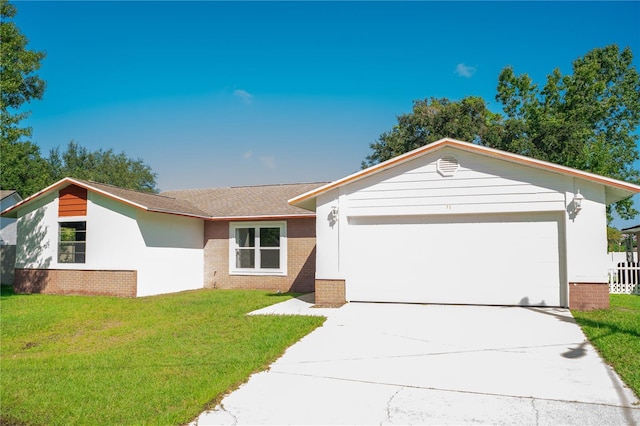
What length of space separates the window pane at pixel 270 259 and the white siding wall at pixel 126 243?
2658 mm

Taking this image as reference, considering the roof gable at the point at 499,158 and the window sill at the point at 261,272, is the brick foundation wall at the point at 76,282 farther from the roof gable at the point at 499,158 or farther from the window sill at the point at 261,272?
the roof gable at the point at 499,158

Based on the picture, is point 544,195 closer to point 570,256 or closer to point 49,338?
point 570,256

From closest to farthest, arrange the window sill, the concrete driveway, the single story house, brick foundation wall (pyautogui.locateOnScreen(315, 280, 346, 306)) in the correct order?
1. the concrete driveway
2. the single story house
3. brick foundation wall (pyautogui.locateOnScreen(315, 280, 346, 306))
4. the window sill

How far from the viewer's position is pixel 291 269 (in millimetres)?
16516

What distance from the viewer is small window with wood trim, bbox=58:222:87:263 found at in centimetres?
1619

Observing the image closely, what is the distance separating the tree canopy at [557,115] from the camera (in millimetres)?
29219

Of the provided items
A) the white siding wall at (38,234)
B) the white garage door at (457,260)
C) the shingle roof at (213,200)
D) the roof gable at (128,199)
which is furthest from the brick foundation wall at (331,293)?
the white siding wall at (38,234)

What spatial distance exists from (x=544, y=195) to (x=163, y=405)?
9.49 metres

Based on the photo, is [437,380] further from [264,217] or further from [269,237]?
[269,237]

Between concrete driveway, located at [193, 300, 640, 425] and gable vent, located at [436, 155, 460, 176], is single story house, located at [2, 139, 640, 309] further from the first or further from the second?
concrete driveway, located at [193, 300, 640, 425]

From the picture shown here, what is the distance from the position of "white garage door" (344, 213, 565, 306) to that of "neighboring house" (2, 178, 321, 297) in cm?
449

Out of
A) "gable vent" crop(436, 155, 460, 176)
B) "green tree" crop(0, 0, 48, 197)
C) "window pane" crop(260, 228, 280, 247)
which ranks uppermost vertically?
"green tree" crop(0, 0, 48, 197)

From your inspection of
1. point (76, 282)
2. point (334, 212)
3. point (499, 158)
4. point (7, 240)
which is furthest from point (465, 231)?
point (7, 240)

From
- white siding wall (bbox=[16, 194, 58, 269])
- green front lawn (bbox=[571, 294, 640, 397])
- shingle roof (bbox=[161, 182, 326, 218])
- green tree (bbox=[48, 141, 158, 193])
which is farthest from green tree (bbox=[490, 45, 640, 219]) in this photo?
green tree (bbox=[48, 141, 158, 193])
